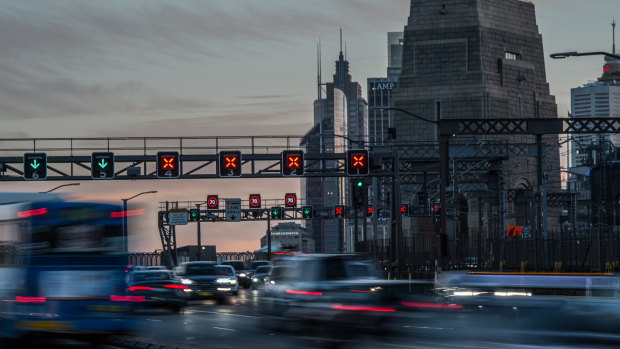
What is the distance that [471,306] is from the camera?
11.6m

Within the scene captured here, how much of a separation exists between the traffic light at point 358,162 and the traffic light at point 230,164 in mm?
5642

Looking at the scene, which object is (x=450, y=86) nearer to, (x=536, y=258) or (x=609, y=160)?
(x=609, y=160)

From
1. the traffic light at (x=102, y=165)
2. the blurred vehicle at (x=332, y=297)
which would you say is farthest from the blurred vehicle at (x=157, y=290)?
the traffic light at (x=102, y=165)

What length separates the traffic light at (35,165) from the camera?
164 feet

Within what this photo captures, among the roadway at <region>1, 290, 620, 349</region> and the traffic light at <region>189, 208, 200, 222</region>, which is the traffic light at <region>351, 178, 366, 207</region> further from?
the traffic light at <region>189, 208, 200, 222</region>

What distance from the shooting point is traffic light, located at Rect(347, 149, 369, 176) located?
5079 centimetres

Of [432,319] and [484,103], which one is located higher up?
[484,103]

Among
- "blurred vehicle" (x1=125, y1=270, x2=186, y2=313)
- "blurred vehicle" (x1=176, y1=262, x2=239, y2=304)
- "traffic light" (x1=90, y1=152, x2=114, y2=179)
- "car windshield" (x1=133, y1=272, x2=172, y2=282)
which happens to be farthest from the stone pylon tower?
"blurred vehicle" (x1=125, y1=270, x2=186, y2=313)

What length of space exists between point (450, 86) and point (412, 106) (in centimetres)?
632

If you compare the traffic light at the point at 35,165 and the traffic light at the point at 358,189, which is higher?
the traffic light at the point at 35,165

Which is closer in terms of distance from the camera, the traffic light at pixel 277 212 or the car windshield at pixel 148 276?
the car windshield at pixel 148 276

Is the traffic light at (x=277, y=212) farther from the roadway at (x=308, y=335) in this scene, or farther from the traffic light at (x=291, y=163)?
the roadway at (x=308, y=335)

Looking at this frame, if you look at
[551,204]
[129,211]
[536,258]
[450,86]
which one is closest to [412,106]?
[450,86]

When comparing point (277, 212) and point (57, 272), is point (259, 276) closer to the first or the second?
point (57, 272)
